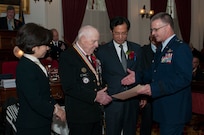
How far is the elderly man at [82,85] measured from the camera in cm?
257

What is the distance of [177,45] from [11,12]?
5853 millimetres

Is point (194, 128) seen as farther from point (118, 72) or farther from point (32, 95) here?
point (32, 95)

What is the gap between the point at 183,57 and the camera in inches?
97.4

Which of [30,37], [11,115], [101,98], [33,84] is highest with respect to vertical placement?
[30,37]

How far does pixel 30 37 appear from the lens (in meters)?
2.14

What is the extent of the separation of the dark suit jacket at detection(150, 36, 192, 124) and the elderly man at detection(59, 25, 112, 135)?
0.47 m

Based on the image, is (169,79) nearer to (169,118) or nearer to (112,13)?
(169,118)

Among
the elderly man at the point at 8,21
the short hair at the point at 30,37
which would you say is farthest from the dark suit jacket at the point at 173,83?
the elderly man at the point at 8,21

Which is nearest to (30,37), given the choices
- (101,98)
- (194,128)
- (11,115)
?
(101,98)

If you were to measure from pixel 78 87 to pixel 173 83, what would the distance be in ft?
2.60

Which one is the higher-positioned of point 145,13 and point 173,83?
point 145,13

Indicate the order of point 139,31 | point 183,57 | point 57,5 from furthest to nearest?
point 139,31, point 57,5, point 183,57

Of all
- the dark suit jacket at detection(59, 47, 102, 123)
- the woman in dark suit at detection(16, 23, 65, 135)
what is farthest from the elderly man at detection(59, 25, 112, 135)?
the woman in dark suit at detection(16, 23, 65, 135)

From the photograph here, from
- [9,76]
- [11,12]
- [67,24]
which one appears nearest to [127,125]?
[9,76]
